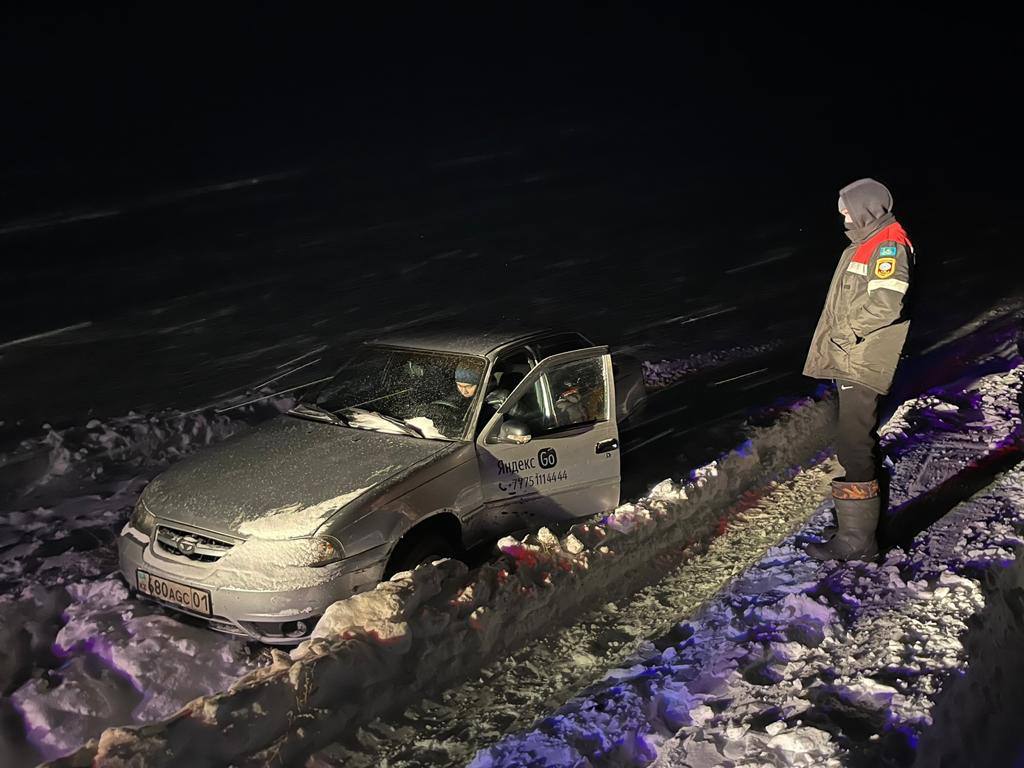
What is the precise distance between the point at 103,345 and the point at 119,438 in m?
4.99

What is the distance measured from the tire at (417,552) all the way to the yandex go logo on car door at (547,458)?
0.83 metres

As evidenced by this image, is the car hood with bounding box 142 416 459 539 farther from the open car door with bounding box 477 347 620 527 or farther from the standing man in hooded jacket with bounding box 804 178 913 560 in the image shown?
the standing man in hooded jacket with bounding box 804 178 913 560

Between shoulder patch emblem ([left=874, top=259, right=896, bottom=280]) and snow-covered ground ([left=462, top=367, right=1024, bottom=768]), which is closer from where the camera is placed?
snow-covered ground ([left=462, top=367, right=1024, bottom=768])

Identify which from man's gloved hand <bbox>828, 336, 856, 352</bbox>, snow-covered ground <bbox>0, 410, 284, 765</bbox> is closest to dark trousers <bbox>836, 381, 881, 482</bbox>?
man's gloved hand <bbox>828, 336, 856, 352</bbox>

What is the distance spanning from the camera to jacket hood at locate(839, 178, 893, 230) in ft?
17.7

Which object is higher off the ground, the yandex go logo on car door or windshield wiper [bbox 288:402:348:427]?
windshield wiper [bbox 288:402:348:427]

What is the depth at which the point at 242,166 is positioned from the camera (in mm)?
25703

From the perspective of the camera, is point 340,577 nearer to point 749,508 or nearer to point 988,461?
point 749,508

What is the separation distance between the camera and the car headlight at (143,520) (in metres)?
5.42

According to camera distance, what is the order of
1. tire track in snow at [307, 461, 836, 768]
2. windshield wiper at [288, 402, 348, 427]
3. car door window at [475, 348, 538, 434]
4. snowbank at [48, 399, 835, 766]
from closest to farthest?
1. snowbank at [48, 399, 835, 766]
2. tire track in snow at [307, 461, 836, 768]
3. car door window at [475, 348, 538, 434]
4. windshield wiper at [288, 402, 348, 427]

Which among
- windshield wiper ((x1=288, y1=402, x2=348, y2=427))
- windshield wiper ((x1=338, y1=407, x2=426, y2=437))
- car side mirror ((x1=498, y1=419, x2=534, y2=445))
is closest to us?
car side mirror ((x1=498, y1=419, x2=534, y2=445))

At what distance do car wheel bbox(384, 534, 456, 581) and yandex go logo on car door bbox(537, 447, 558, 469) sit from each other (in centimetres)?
83

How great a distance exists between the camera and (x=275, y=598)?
194 inches

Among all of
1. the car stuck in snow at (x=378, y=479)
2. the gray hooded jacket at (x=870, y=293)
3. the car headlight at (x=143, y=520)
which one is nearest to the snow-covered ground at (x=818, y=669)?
the gray hooded jacket at (x=870, y=293)
